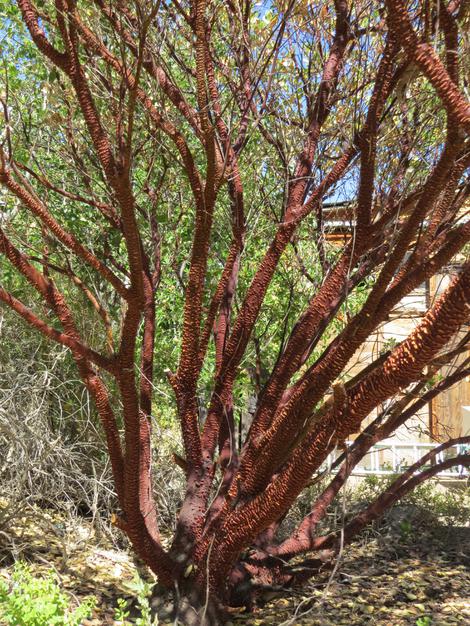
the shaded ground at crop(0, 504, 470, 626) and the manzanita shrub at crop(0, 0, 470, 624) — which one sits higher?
the manzanita shrub at crop(0, 0, 470, 624)

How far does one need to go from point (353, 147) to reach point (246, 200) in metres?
1.94

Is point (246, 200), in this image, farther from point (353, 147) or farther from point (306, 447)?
point (306, 447)

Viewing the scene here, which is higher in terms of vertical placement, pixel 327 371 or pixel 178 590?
pixel 327 371

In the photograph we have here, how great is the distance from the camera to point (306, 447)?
98.7 inches

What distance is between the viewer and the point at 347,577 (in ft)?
13.3

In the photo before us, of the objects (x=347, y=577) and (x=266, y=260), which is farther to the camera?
(x=347, y=577)

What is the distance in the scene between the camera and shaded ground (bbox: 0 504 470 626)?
336 cm

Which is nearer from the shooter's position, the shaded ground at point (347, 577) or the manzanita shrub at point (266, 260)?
the manzanita shrub at point (266, 260)

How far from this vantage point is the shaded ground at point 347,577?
3357 millimetres

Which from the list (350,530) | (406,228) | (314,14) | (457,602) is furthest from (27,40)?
(457,602)

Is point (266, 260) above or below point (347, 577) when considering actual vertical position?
above

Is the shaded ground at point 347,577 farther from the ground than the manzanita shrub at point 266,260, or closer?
closer

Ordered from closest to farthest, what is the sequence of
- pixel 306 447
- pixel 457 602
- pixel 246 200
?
pixel 306 447, pixel 457 602, pixel 246 200

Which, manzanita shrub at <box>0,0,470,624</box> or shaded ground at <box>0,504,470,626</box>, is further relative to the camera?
shaded ground at <box>0,504,470,626</box>
